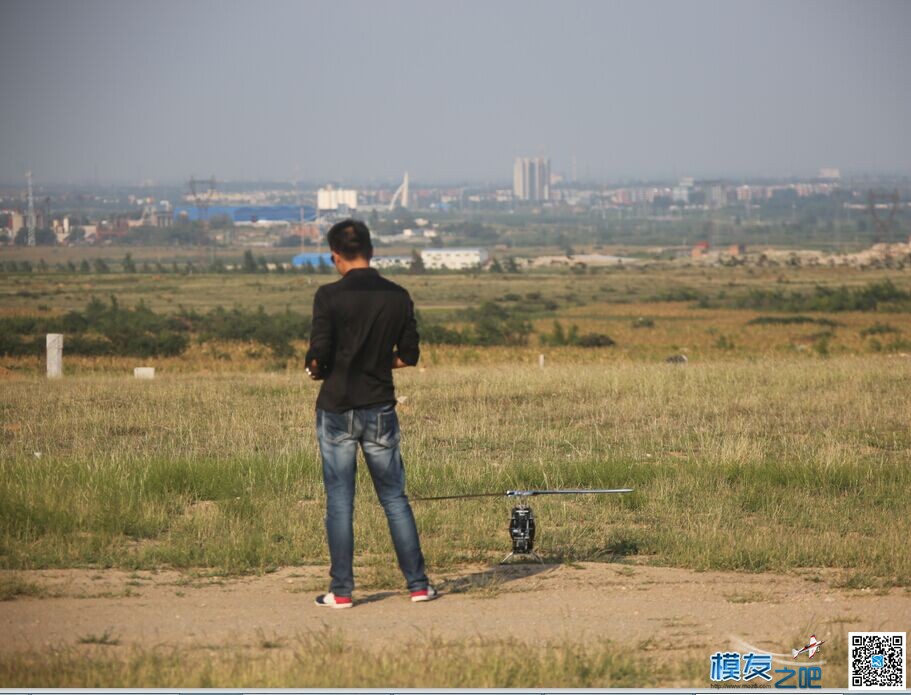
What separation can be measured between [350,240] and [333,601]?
1.85 m

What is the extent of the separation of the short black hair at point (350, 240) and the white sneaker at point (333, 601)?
5.68ft

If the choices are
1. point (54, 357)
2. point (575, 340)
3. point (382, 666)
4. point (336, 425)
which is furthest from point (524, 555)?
point (575, 340)

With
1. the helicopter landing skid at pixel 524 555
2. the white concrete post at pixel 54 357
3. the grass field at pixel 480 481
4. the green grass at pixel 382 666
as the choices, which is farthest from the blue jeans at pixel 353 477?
the white concrete post at pixel 54 357

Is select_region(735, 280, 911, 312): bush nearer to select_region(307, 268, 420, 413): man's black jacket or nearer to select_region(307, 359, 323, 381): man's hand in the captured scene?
select_region(307, 268, 420, 413): man's black jacket

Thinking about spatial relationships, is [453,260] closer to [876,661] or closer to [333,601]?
[333,601]

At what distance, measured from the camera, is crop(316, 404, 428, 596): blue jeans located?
654cm

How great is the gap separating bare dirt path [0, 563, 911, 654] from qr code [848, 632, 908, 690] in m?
0.28

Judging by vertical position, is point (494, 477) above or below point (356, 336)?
below

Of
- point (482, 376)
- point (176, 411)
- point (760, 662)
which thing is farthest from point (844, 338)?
point (760, 662)

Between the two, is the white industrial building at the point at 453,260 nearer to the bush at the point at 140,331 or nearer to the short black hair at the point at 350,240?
the bush at the point at 140,331

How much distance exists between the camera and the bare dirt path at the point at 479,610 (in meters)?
6.20

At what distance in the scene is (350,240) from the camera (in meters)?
6.52

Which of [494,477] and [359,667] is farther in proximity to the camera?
[494,477]

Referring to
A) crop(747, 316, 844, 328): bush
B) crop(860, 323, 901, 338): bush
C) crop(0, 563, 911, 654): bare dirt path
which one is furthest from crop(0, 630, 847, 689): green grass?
crop(747, 316, 844, 328): bush
